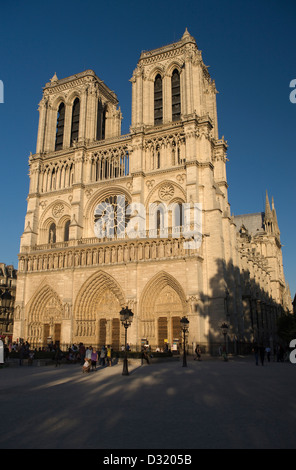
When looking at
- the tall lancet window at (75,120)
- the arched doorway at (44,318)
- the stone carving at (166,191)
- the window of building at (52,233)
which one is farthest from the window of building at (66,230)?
the stone carving at (166,191)

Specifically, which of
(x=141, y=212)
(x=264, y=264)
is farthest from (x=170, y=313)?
(x=264, y=264)

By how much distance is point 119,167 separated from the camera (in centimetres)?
3975

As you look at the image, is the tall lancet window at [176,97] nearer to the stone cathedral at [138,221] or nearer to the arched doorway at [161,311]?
the stone cathedral at [138,221]

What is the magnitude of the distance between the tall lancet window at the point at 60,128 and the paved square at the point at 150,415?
35.2 meters

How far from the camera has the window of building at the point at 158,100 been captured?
133ft

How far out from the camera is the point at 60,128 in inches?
1815

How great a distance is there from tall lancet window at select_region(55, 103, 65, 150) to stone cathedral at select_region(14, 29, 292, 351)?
0.50 feet

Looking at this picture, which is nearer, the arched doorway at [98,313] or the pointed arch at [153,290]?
the pointed arch at [153,290]

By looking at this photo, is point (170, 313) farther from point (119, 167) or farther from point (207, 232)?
point (119, 167)

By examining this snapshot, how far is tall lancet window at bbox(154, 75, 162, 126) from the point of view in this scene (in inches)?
1592

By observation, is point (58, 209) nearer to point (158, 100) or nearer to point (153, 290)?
point (153, 290)

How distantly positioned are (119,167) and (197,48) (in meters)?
14.8
